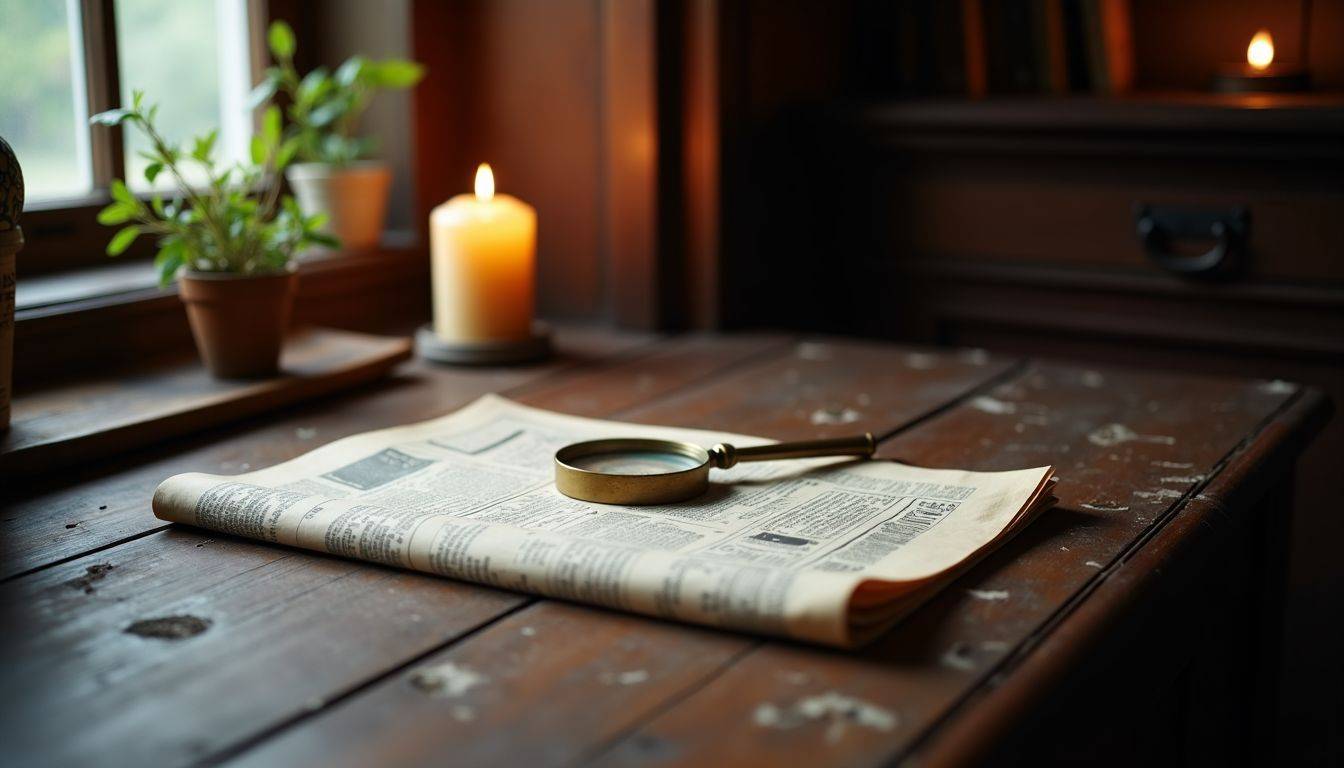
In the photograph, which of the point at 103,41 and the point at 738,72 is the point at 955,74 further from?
the point at 103,41

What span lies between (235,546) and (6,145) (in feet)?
1.15

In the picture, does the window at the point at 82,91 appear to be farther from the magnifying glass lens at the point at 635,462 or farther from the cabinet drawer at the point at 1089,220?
the cabinet drawer at the point at 1089,220

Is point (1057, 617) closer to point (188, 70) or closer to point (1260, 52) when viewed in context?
point (1260, 52)

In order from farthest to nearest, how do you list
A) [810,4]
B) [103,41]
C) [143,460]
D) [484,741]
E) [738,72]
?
1. [810,4]
2. [738,72]
3. [103,41]
4. [143,460]
5. [484,741]

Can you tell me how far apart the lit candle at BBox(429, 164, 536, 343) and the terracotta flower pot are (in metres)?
0.20

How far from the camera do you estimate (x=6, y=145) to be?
953 mm

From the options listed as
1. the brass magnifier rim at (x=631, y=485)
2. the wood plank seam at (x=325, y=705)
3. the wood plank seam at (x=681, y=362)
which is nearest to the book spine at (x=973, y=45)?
the wood plank seam at (x=681, y=362)

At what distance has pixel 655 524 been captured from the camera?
0.84 metres

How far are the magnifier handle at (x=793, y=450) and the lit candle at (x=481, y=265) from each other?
18.5 inches

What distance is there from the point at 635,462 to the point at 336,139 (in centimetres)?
77

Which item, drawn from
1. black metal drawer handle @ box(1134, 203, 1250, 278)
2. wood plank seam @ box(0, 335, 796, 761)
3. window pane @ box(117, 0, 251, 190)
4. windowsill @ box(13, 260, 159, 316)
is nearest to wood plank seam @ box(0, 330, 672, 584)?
wood plank seam @ box(0, 335, 796, 761)

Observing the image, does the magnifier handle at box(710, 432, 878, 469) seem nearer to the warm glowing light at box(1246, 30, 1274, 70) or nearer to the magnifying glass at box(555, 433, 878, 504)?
the magnifying glass at box(555, 433, 878, 504)

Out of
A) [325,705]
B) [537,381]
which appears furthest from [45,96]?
[325,705]

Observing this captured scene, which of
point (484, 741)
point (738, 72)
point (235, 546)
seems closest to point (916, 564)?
point (484, 741)
